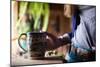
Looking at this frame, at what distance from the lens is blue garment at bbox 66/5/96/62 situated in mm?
2260

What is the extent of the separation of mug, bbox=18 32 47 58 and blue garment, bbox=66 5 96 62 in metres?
0.35

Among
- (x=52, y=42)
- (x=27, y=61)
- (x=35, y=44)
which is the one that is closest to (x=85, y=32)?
(x=52, y=42)

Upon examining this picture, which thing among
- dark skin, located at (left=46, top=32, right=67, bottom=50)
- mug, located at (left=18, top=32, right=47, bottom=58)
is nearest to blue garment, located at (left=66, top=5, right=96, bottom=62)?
dark skin, located at (left=46, top=32, right=67, bottom=50)

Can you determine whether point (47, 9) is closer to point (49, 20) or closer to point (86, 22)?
point (49, 20)

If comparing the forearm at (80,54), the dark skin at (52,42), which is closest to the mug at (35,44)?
the dark skin at (52,42)

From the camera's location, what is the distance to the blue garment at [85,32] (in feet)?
7.41

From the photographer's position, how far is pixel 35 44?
6.89 ft

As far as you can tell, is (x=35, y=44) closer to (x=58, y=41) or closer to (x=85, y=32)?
(x=58, y=41)

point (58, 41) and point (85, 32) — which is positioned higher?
point (85, 32)

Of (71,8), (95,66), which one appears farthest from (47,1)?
(95,66)

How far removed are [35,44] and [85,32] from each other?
64 cm

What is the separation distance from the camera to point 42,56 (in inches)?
83.4

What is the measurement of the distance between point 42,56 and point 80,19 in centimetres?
64

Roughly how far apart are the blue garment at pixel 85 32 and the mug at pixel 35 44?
1.13 feet
